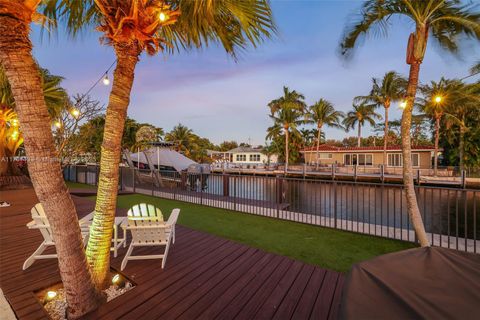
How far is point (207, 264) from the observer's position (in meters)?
3.56

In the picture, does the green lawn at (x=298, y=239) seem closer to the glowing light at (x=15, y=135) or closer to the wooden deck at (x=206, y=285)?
the wooden deck at (x=206, y=285)

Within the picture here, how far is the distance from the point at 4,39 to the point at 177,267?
10.9 feet

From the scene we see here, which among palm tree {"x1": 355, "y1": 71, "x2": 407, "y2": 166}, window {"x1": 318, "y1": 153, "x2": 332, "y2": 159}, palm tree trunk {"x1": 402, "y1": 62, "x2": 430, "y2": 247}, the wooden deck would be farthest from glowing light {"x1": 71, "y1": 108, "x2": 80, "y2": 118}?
window {"x1": 318, "y1": 153, "x2": 332, "y2": 159}

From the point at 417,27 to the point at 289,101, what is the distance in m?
29.1

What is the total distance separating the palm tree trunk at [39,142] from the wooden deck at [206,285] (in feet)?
2.55

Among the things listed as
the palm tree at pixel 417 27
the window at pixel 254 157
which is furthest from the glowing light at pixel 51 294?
the window at pixel 254 157

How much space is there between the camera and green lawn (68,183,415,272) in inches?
161

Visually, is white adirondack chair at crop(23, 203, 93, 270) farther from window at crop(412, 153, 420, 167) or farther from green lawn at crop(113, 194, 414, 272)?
window at crop(412, 153, 420, 167)

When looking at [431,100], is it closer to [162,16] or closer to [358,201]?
[358,201]

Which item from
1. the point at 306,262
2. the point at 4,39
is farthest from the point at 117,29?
the point at 306,262

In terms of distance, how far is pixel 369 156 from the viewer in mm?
31844

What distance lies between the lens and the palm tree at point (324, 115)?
109 feet

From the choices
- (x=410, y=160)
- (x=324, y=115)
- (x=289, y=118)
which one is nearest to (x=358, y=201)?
(x=410, y=160)

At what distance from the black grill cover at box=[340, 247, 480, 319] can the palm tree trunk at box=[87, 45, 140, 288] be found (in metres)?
2.50
